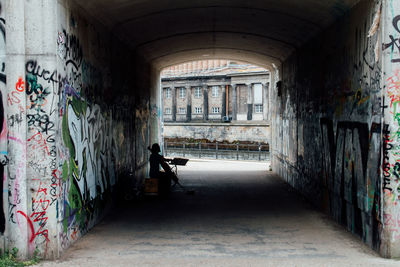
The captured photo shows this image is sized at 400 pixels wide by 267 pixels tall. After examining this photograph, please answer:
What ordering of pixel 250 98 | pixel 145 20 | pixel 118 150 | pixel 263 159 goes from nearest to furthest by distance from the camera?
pixel 145 20 < pixel 118 150 < pixel 263 159 < pixel 250 98

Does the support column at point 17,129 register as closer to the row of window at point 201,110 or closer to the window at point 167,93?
the row of window at point 201,110

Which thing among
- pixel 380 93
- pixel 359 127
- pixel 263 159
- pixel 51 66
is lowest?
pixel 263 159

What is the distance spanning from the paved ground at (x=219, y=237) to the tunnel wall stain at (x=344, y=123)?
18.5 inches

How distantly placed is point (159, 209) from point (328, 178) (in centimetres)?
420

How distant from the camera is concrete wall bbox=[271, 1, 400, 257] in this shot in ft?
20.0

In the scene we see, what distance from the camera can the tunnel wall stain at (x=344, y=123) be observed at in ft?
21.3

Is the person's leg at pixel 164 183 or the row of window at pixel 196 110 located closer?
the person's leg at pixel 164 183

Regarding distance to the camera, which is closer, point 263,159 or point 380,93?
point 380,93

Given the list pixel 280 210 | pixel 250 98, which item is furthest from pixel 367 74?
pixel 250 98

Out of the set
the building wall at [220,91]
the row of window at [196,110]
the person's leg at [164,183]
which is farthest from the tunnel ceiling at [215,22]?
the row of window at [196,110]

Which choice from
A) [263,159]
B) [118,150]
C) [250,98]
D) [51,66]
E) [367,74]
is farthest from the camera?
[250,98]

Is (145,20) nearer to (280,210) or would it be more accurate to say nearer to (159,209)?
(159,209)

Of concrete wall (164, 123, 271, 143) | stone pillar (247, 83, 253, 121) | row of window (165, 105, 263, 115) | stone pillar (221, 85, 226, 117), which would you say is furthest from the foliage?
stone pillar (221, 85, 226, 117)

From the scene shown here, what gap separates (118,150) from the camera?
10.6 metres
